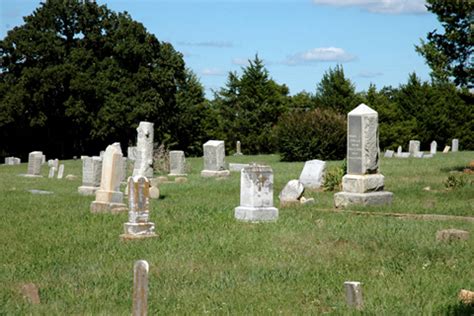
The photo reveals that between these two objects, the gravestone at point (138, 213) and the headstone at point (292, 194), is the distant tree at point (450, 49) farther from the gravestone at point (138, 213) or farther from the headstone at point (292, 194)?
the gravestone at point (138, 213)

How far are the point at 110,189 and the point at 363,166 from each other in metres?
5.97

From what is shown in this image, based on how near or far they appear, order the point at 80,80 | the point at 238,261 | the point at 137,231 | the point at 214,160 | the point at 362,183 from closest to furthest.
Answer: the point at 238,261, the point at 137,231, the point at 362,183, the point at 214,160, the point at 80,80

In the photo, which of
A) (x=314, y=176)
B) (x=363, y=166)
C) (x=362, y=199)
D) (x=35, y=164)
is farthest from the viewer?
(x=35, y=164)

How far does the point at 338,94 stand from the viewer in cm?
6122

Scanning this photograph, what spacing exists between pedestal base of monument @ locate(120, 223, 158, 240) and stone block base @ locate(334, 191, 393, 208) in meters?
6.27

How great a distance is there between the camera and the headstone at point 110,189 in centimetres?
1898

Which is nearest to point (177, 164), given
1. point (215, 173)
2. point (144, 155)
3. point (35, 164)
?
point (215, 173)

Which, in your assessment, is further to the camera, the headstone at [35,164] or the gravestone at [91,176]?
the headstone at [35,164]

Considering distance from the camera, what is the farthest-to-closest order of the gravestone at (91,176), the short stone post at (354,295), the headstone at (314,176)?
1. the gravestone at (91,176)
2. the headstone at (314,176)
3. the short stone post at (354,295)

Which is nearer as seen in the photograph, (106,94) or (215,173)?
(215,173)

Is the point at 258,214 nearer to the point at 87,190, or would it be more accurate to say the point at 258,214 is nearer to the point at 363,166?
the point at 363,166

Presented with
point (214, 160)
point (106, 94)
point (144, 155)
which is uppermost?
point (106, 94)

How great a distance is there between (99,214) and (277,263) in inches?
288

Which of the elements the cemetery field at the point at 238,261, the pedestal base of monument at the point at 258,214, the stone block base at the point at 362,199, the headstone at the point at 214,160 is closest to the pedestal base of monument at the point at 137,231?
the cemetery field at the point at 238,261
